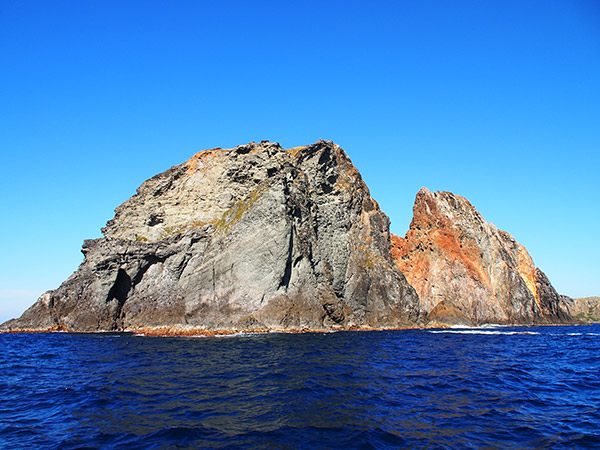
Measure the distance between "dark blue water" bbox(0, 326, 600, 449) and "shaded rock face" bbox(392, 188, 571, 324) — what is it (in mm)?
50995

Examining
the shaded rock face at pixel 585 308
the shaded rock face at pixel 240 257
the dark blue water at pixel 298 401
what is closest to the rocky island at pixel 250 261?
the shaded rock face at pixel 240 257

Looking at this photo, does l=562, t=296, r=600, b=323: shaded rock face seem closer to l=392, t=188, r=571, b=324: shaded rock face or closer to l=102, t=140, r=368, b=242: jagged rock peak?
l=392, t=188, r=571, b=324: shaded rock face

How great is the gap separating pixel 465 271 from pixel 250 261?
49.9 metres

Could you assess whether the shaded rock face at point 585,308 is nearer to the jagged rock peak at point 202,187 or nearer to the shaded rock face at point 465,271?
the shaded rock face at point 465,271

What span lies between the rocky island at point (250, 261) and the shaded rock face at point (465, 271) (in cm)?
62

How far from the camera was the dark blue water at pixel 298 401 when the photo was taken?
10.8 m

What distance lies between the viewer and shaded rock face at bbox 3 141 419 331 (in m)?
47.6

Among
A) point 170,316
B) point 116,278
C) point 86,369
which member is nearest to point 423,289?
point 170,316

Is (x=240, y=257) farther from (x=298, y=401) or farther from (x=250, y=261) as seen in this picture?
(x=298, y=401)

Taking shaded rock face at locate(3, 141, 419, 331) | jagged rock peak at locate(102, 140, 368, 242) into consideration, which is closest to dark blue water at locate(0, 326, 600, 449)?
shaded rock face at locate(3, 141, 419, 331)

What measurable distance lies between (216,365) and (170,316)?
1143 inches

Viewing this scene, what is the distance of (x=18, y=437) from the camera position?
1109 centimetres

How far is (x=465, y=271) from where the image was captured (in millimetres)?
76625

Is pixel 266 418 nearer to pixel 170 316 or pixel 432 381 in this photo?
pixel 432 381
